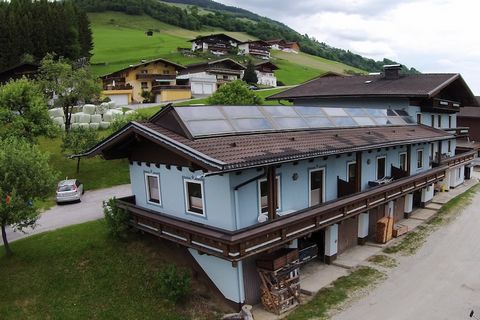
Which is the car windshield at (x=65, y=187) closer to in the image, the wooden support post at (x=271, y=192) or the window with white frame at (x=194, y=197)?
the window with white frame at (x=194, y=197)

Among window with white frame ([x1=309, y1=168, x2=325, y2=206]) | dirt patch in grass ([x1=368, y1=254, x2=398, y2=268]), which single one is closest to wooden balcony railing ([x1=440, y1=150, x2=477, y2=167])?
dirt patch in grass ([x1=368, y1=254, x2=398, y2=268])

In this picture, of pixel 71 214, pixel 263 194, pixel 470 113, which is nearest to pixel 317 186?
pixel 263 194

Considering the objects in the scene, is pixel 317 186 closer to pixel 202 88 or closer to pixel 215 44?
pixel 202 88

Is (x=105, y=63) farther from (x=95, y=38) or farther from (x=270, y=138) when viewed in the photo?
(x=270, y=138)

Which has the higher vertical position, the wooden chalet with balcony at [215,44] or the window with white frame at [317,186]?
the wooden chalet with balcony at [215,44]

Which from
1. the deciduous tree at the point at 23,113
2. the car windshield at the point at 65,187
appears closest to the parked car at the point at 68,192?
the car windshield at the point at 65,187

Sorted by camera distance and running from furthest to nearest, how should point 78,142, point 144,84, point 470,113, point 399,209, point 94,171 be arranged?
point 144,84 → point 470,113 → point 94,171 → point 78,142 → point 399,209
